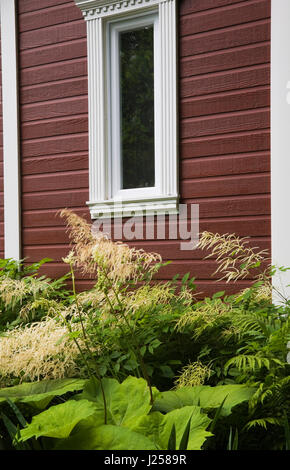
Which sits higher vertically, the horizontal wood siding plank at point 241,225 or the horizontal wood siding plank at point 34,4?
the horizontal wood siding plank at point 34,4

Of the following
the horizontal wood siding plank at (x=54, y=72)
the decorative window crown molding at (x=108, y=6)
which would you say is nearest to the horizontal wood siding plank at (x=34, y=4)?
the decorative window crown molding at (x=108, y=6)

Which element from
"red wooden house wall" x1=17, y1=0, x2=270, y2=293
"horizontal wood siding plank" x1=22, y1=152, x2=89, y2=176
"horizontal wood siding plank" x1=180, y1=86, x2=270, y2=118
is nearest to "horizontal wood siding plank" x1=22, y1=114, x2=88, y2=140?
"red wooden house wall" x1=17, y1=0, x2=270, y2=293

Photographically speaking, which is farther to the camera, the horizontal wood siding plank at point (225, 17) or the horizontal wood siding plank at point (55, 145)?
the horizontal wood siding plank at point (55, 145)

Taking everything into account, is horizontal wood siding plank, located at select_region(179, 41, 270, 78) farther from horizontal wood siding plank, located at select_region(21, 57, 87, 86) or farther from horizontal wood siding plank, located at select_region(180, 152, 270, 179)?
horizontal wood siding plank, located at select_region(21, 57, 87, 86)

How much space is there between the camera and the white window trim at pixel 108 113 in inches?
171

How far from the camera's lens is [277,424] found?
2.36 meters

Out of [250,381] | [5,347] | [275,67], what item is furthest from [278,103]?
[5,347]

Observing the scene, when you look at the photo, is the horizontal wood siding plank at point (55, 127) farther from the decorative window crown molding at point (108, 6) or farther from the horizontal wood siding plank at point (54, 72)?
the decorative window crown molding at point (108, 6)

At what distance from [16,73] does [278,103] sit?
2.78 m

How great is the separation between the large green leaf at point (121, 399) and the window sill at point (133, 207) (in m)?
2.26

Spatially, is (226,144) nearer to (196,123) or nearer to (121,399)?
(196,123)

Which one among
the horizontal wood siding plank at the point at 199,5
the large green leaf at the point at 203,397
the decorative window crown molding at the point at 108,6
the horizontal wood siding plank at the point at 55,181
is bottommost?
the large green leaf at the point at 203,397

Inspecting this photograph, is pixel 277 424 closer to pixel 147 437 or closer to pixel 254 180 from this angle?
pixel 147 437

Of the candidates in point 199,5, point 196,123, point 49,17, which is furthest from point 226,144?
point 49,17
